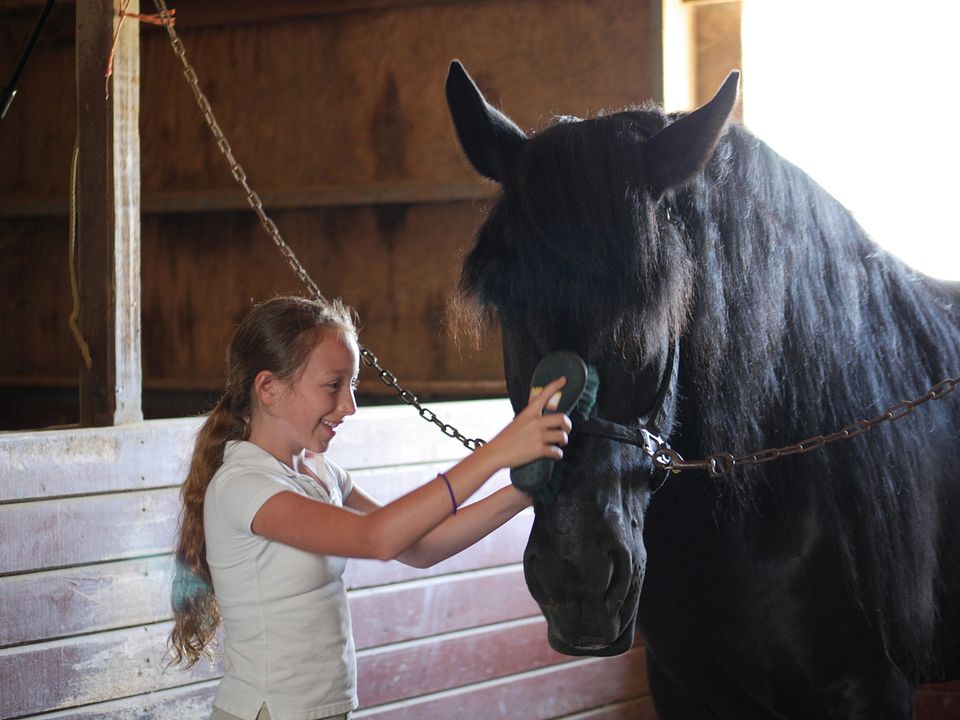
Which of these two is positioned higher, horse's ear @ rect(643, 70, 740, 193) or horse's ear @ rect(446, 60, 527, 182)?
horse's ear @ rect(446, 60, 527, 182)

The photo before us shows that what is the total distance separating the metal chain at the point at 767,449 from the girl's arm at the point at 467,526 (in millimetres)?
189

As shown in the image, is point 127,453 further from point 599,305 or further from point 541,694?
point 541,694

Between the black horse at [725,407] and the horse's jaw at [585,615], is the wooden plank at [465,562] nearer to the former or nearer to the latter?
the black horse at [725,407]

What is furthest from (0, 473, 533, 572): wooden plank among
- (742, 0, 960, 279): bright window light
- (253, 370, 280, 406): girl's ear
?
(742, 0, 960, 279): bright window light

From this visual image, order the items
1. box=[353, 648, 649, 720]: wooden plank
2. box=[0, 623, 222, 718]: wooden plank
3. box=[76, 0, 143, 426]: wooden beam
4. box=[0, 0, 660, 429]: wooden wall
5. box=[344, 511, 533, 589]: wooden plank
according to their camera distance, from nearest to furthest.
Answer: box=[0, 623, 222, 718]: wooden plank → box=[76, 0, 143, 426]: wooden beam → box=[344, 511, 533, 589]: wooden plank → box=[353, 648, 649, 720]: wooden plank → box=[0, 0, 660, 429]: wooden wall

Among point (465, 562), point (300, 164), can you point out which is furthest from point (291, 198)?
point (465, 562)

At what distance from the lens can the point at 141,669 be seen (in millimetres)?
2107

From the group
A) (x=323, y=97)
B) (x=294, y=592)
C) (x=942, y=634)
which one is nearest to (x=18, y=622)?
(x=294, y=592)

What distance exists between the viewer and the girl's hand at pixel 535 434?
1245mm

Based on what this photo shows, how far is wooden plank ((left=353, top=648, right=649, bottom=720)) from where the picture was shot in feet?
8.75

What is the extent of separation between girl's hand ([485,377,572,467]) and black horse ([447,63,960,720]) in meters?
0.07

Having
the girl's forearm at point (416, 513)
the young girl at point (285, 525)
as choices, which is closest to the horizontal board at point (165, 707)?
the young girl at point (285, 525)

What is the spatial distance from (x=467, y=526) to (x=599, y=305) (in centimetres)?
46

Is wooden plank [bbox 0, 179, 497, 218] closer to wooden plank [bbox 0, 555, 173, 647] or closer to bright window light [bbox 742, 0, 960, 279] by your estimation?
bright window light [bbox 742, 0, 960, 279]
